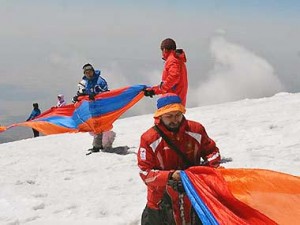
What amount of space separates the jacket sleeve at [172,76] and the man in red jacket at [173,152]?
4.20 meters

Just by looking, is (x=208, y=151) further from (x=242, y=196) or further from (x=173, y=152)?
(x=242, y=196)

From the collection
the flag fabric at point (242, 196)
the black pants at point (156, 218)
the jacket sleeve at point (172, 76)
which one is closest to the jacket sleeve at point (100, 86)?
the jacket sleeve at point (172, 76)

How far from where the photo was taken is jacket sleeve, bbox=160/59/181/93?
877 cm

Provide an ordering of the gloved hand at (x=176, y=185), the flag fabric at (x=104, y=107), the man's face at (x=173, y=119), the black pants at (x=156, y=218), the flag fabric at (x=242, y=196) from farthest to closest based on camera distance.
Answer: the flag fabric at (x=104, y=107) < the black pants at (x=156, y=218) < the man's face at (x=173, y=119) < the gloved hand at (x=176, y=185) < the flag fabric at (x=242, y=196)

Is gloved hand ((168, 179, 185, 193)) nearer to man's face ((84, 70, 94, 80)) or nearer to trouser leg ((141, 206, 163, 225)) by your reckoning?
trouser leg ((141, 206, 163, 225))

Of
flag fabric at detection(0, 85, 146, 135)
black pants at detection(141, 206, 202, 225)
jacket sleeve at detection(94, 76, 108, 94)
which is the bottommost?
black pants at detection(141, 206, 202, 225)

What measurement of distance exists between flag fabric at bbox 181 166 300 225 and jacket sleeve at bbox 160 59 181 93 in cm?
→ 447

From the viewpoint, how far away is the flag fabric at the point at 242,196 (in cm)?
401

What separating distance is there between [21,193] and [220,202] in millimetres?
5104

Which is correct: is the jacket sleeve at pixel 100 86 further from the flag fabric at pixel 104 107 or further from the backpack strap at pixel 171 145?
the backpack strap at pixel 171 145

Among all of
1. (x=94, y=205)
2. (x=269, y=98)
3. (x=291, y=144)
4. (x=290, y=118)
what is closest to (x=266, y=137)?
(x=291, y=144)

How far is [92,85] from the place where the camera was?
37.4ft

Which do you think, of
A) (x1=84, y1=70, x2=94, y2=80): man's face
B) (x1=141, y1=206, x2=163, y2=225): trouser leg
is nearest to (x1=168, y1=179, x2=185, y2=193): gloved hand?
(x1=141, y1=206, x2=163, y2=225): trouser leg

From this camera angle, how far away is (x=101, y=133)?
11578 mm
